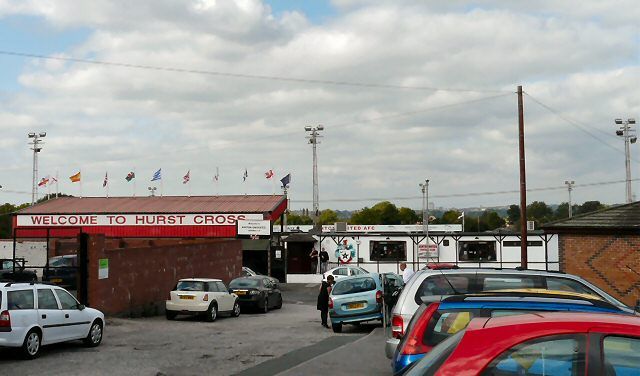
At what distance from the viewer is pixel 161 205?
54344 millimetres

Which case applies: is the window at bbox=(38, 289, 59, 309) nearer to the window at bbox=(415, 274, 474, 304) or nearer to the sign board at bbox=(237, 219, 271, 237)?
the window at bbox=(415, 274, 474, 304)

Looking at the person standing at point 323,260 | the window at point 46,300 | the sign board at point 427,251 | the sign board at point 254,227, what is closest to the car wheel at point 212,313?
→ the window at point 46,300

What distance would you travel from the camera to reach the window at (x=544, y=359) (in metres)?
4.37

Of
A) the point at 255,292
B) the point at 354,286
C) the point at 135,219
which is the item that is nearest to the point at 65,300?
the point at 354,286

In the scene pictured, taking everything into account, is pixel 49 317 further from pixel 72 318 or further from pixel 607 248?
pixel 607 248

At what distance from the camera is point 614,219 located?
23734 millimetres

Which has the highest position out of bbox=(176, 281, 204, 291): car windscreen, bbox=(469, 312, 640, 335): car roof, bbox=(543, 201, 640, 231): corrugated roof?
bbox=(543, 201, 640, 231): corrugated roof

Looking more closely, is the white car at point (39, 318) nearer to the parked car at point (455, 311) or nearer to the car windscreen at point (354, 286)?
the car windscreen at point (354, 286)

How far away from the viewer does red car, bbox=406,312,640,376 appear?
4.35 metres

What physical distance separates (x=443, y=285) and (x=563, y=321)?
581 cm

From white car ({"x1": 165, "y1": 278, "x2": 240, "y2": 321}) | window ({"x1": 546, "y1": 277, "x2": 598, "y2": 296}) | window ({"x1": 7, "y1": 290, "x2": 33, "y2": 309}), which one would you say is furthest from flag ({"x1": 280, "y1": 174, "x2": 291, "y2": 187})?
window ({"x1": 546, "y1": 277, "x2": 598, "y2": 296})

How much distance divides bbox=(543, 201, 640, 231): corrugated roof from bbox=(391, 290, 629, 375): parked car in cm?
1669

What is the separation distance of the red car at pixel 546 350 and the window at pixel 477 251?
170 feet

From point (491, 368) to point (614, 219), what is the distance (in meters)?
21.0
